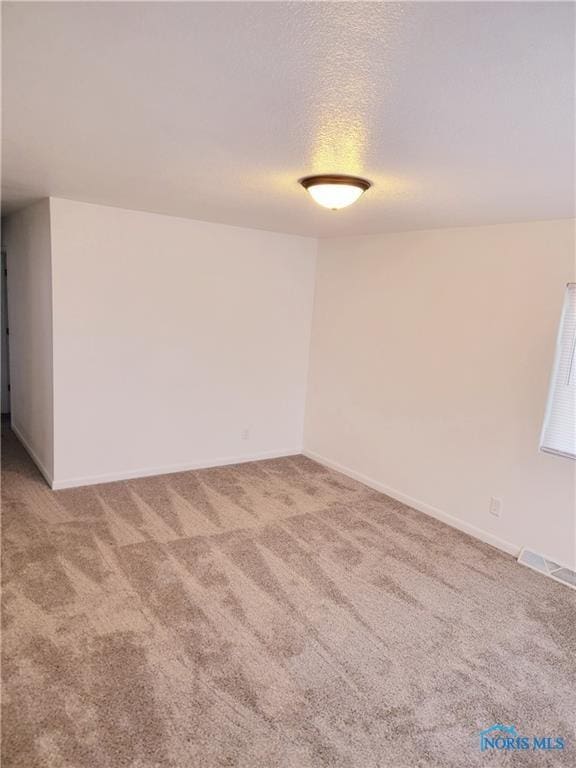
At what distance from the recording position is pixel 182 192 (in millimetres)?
3066

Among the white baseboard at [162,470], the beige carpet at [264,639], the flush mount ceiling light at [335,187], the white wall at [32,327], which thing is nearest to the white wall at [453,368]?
the beige carpet at [264,639]

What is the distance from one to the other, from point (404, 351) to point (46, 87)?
335 cm

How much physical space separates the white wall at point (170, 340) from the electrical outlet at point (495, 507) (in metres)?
2.35

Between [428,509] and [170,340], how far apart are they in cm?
272

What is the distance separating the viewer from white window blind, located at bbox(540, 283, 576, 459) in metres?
3.17

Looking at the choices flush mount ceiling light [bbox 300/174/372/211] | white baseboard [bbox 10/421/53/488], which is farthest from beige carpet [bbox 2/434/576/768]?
flush mount ceiling light [bbox 300/174/372/211]

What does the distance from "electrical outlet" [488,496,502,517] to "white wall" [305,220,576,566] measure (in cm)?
5

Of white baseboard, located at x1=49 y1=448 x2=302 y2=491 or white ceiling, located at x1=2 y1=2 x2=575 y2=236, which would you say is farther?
white baseboard, located at x1=49 y1=448 x2=302 y2=491

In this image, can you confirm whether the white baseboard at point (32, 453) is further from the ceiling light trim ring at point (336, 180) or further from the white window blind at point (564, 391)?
the white window blind at point (564, 391)

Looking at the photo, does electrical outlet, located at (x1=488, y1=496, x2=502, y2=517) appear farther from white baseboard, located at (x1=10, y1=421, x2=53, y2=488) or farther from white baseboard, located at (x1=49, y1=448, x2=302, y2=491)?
white baseboard, located at (x1=10, y1=421, x2=53, y2=488)

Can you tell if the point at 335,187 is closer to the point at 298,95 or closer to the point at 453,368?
the point at 298,95

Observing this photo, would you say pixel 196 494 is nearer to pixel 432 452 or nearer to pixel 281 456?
pixel 281 456

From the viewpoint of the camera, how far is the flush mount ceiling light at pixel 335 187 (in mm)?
2361

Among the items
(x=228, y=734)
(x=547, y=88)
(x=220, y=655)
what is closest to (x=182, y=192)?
(x=547, y=88)
